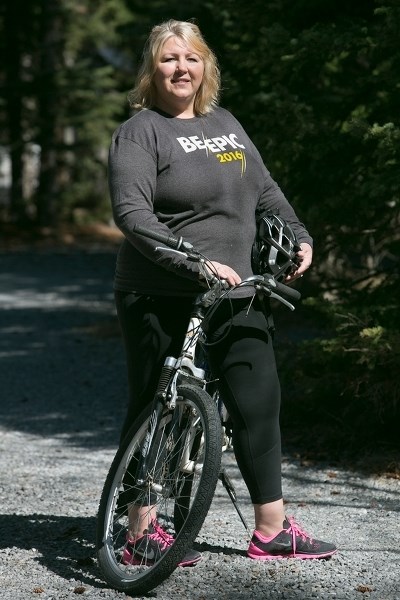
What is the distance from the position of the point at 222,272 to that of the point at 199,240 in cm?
26

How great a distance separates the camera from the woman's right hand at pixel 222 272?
419 cm

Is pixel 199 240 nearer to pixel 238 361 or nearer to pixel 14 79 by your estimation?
pixel 238 361

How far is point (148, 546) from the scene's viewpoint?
448 centimetres

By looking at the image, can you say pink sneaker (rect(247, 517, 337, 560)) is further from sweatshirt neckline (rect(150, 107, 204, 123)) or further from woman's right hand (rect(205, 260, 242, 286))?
sweatshirt neckline (rect(150, 107, 204, 123))

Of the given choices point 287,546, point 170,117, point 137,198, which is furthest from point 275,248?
point 287,546

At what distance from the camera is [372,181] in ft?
19.9

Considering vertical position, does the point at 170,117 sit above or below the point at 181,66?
below

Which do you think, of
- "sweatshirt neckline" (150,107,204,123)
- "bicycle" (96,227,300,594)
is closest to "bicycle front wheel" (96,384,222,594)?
"bicycle" (96,227,300,594)

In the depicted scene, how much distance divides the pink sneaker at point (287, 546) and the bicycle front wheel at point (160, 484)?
1.16 ft

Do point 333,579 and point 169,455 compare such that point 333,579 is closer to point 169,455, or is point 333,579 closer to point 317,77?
point 169,455

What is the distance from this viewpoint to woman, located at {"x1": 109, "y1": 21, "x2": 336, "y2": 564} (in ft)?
14.3

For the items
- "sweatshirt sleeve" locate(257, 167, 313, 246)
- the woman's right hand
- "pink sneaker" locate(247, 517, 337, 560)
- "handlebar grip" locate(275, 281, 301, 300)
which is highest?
"sweatshirt sleeve" locate(257, 167, 313, 246)

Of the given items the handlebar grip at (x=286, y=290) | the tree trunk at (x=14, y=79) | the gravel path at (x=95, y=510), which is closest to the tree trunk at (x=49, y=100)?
the tree trunk at (x=14, y=79)

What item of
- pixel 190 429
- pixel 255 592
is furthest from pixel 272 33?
pixel 255 592
